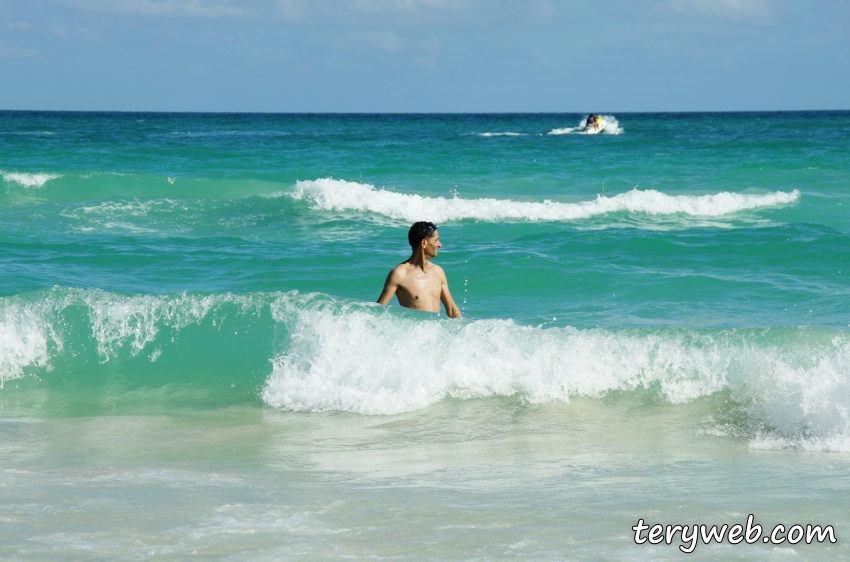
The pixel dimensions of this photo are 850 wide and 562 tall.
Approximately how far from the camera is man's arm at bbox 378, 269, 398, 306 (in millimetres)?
7316

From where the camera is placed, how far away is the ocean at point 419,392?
410 centimetres

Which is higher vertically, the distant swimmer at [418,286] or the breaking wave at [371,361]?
the distant swimmer at [418,286]

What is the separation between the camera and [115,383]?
7605 millimetres

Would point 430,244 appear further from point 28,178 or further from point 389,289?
point 28,178

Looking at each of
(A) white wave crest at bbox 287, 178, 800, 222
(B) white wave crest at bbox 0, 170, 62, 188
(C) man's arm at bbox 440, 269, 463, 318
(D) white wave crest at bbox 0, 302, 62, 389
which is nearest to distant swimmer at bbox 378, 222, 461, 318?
(C) man's arm at bbox 440, 269, 463, 318

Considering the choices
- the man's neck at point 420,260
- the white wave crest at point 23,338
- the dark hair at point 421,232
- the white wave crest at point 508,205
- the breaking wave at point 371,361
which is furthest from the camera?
the white wave crest at point 508,205

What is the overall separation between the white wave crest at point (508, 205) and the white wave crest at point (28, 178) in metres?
6.39

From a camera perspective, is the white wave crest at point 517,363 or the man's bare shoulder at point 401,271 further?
the man's bare shoulder at point 401,271

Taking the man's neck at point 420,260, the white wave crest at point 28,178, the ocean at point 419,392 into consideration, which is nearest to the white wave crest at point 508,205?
the ocean at point 419,392

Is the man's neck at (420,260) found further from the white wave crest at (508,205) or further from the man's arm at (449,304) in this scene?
the white wave crest at (508,205)

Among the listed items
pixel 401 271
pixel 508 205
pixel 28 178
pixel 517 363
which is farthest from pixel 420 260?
pixel 28 178

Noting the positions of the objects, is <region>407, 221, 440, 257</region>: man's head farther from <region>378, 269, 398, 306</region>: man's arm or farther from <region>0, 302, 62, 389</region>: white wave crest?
<region>0, 302, 62, 389</region>: white wave crest

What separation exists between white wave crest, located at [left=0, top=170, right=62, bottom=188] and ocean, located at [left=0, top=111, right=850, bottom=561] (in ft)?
18.6

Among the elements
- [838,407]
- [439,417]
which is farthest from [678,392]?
[439,417]
